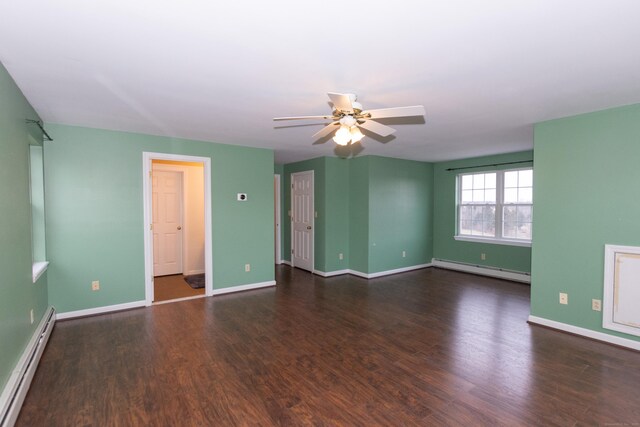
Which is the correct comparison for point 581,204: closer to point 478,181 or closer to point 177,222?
point 478,181

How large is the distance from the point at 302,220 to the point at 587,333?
15.4 feet

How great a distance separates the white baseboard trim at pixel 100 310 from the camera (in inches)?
151

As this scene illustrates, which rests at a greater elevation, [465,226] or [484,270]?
[465,226]

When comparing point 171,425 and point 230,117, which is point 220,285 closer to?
point 230,117

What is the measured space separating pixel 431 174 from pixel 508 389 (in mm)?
5234

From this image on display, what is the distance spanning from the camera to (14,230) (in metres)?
2.42

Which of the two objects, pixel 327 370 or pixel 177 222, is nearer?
pixel 327 370

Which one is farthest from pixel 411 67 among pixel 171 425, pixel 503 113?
pixel 171 425

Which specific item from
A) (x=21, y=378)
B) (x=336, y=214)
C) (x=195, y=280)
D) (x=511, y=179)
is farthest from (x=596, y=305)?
(x=195, y=280)

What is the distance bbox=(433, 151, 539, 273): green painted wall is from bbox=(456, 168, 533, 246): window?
128mm

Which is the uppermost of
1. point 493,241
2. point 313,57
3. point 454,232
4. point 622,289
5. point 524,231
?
point 313,57

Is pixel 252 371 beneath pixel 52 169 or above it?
beneath

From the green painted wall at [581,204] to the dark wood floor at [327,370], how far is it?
0.49 metres

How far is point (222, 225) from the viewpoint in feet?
16.0
